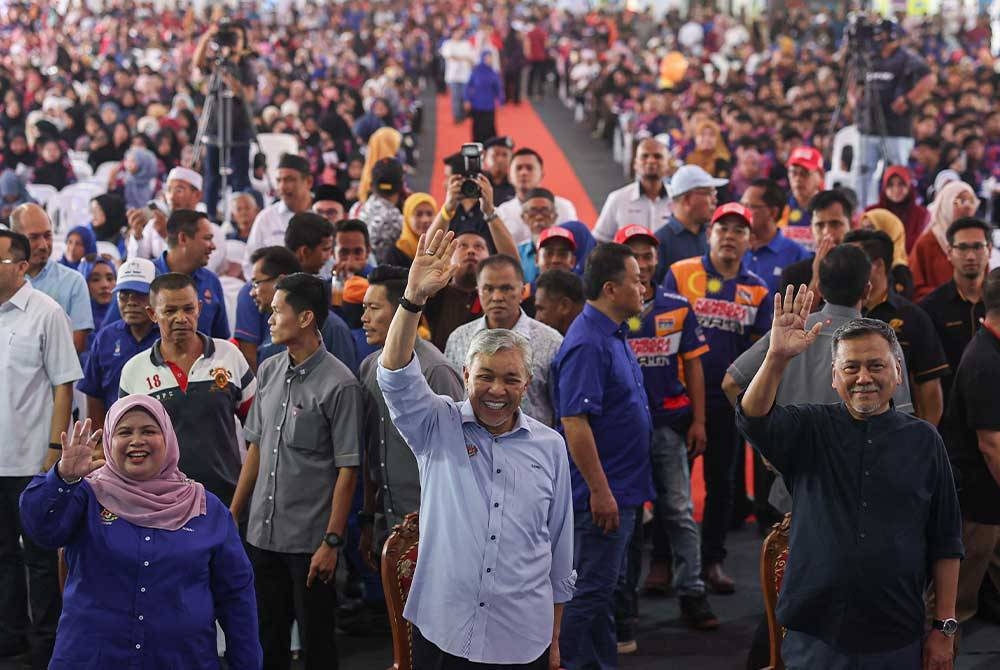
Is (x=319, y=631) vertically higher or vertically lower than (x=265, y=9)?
lower

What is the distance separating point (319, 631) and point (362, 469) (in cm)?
67

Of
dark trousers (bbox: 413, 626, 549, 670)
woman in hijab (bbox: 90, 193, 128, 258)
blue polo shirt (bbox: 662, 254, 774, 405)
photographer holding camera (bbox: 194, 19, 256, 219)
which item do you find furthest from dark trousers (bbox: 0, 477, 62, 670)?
photographer holding camera (bbox: 194, 19, 256, 219)

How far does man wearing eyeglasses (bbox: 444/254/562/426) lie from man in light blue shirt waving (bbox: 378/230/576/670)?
1.39m

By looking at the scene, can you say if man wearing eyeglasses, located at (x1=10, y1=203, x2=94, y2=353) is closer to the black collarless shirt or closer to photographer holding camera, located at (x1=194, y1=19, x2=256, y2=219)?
the black collarless shirt

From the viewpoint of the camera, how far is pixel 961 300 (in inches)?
227

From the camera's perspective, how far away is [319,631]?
14.8ft

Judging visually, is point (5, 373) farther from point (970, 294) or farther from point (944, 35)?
point (944, 35)

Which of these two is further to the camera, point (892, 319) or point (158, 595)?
point (892, 319)

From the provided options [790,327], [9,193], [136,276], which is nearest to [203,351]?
[136,276]

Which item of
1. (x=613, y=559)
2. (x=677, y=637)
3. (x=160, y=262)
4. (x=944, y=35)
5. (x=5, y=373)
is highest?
(x=944, y=35)

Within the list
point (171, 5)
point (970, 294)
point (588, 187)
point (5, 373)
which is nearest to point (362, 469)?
point (5, 373)

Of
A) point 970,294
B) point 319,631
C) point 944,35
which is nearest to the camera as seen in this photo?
point 319,631

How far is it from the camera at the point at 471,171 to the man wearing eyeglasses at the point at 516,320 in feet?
2.41

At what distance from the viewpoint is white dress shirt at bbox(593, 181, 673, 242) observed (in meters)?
7.55
